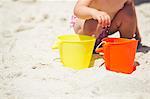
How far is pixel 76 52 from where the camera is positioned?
2.12m

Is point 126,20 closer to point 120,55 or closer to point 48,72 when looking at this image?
point 120,55

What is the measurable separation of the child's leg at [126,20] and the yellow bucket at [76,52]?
1.05ft

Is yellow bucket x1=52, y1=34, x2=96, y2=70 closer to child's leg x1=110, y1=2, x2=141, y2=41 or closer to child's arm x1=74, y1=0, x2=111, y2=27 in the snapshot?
child's arm x1=74, y1=0, x2=111, y2=27

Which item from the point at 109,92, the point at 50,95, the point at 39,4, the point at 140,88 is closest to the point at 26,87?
the point at 50,95

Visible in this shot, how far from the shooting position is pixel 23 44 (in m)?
2.88

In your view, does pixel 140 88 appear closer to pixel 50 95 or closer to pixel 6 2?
pixel 50 95

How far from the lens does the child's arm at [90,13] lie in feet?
6.52

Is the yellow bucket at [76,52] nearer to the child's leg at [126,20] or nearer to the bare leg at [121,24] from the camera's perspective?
the bare leg at [121,24]

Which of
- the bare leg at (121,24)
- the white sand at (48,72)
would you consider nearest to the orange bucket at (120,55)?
the white sand at (48,72)

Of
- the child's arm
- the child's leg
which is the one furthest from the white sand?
the child's arm

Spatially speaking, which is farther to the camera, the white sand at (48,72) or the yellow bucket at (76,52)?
the yellow bucket at (76,52)

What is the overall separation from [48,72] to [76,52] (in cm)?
19

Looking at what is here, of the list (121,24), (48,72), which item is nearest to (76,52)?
(48,72)

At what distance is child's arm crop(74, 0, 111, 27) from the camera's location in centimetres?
199
